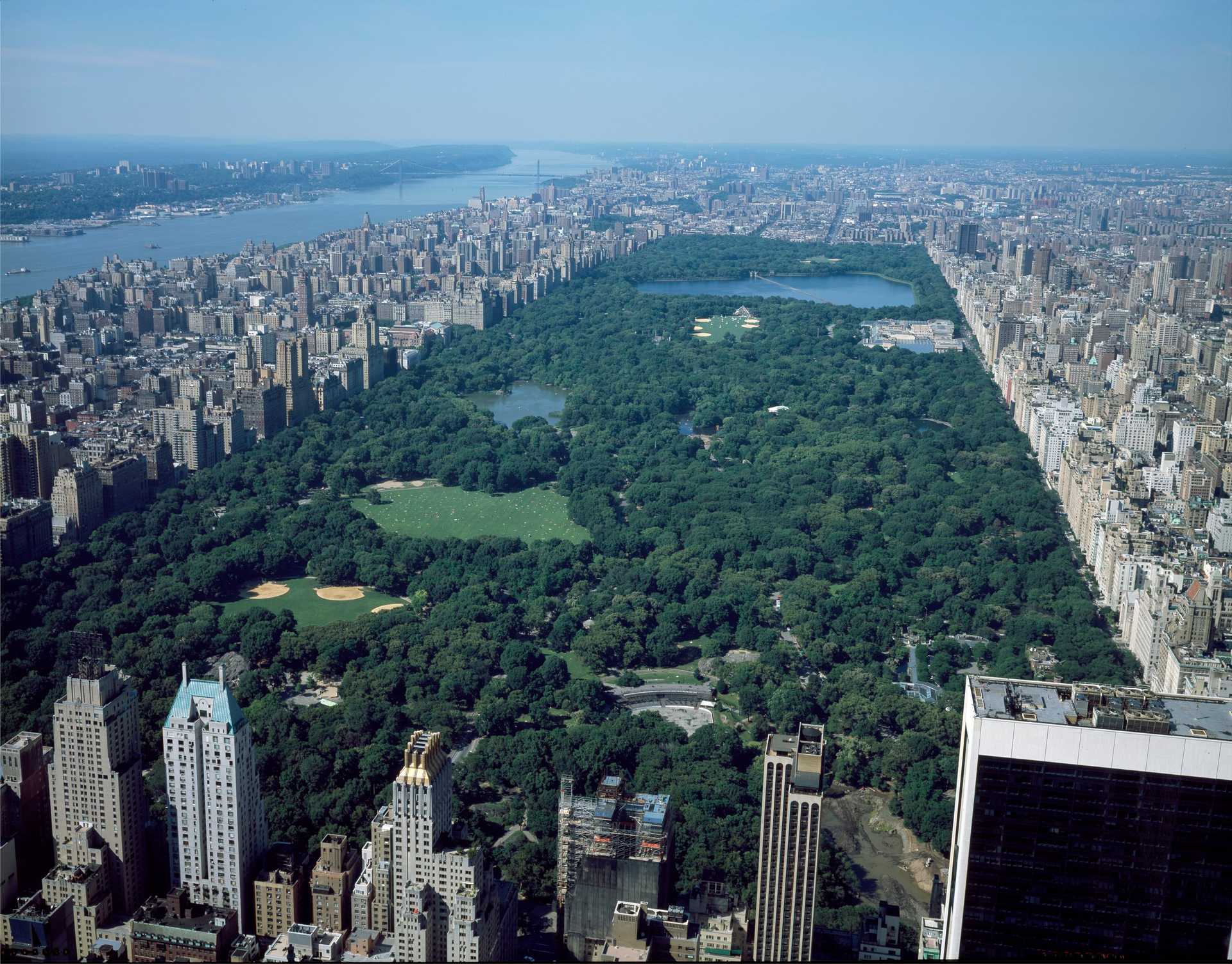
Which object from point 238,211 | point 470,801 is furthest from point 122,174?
point 470,801

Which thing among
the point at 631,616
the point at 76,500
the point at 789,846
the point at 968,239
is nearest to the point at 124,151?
the point at 76,500

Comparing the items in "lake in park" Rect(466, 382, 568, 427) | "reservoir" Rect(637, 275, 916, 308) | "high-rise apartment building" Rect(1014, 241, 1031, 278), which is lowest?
"lake in park" Rect(466, 382, 568, 427)

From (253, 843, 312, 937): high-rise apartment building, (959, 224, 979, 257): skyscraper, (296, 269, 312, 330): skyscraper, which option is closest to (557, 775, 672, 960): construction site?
(253, 843, 312, 937): high-rise apartment building

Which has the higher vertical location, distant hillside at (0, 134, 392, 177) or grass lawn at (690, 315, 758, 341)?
distant hillside at (0, 134, 392, 177)

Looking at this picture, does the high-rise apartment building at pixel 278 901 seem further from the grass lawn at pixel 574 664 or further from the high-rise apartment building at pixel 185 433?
the high-rise apartment building at pixel 185 433

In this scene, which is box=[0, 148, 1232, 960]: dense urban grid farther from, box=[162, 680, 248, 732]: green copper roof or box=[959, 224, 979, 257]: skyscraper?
box=[959, 224, 979, 257]: skyscraper

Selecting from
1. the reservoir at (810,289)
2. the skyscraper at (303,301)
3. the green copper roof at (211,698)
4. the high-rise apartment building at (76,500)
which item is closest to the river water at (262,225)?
the skyscraper at (303,301)

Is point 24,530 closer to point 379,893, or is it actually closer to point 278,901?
point 278,901

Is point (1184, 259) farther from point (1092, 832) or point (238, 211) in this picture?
point (238, 211)
